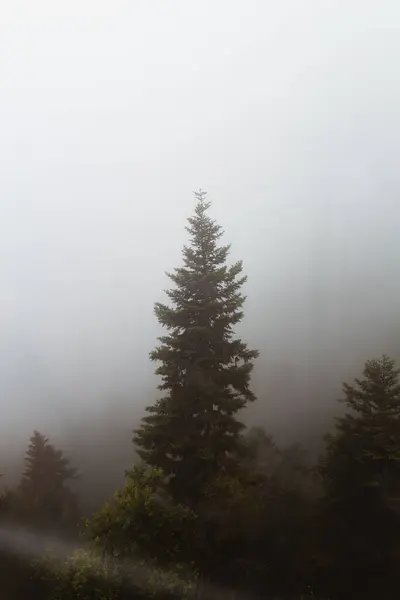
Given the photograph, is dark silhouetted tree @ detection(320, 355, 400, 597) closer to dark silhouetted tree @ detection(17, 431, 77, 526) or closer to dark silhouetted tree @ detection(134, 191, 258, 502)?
dark silhouetted tree @ detection(134, 191, 258, 502)

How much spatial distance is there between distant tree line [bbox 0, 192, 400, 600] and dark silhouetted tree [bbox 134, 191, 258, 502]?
0.10 ft

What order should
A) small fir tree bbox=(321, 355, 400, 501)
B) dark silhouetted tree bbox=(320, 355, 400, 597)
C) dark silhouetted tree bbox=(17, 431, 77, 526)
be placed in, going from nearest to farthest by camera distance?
dark silhouetted tree bbox=(320, 355, 400, 597) < small fir tree bbox=(321, 355, 400, 501) < dark silhouetted tree bbox=(17, 431, 77, 526)

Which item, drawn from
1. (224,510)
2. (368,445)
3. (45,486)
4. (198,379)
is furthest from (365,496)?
(45,486)

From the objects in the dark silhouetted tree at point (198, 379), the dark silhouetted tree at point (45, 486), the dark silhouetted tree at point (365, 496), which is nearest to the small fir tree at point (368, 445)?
the dark silhouetted tree at point (365, 496)

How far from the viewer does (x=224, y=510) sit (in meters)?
10.1

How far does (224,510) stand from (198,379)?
2.92 m

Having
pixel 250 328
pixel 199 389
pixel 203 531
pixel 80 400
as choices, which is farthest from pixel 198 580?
pixel 80 400

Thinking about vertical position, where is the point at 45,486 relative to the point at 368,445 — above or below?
below

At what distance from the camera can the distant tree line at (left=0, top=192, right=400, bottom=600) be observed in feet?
29.5

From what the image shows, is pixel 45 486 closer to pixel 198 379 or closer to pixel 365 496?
pixel 198 379

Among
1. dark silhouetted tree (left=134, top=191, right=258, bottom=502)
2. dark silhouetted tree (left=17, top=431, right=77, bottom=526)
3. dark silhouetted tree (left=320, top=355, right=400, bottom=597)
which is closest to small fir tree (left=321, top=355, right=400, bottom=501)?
dark silhouetted tree (left=320, top=355, right=400, bottom=597)

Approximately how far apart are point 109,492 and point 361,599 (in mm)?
6235

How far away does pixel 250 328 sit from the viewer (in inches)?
582

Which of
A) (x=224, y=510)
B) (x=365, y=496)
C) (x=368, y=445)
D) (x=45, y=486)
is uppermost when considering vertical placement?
(x=368, y=445)
